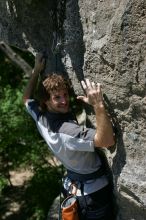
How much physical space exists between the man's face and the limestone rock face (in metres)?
0.23

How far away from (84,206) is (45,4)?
67.4 inches

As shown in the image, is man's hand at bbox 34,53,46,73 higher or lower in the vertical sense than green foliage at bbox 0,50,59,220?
higher

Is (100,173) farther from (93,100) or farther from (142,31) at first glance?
(142,31)

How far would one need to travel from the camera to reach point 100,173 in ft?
13.3

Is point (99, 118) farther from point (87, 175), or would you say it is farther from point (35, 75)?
point (35, 75)

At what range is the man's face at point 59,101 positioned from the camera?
380cm

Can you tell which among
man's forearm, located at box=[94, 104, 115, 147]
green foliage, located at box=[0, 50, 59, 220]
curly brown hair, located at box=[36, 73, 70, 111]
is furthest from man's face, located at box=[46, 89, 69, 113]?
green foliage, located at box=[0, 50, 59, 220]

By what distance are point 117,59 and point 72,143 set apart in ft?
2.52

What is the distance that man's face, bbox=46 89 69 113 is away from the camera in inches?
150

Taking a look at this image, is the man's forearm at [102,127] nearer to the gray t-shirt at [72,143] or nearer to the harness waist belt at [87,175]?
the gray t-shirt at [72,143]

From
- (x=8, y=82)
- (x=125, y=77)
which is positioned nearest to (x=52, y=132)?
(x=125, y=77)

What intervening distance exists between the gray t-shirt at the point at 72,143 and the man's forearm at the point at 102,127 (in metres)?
0.10

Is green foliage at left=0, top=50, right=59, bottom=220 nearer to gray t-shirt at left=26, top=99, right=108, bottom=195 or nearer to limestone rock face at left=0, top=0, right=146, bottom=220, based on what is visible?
limestone rock face at left=0, top=0, right=146, bottom=220

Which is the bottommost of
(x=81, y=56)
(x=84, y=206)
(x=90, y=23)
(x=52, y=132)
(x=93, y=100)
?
(x=84, y=206)
